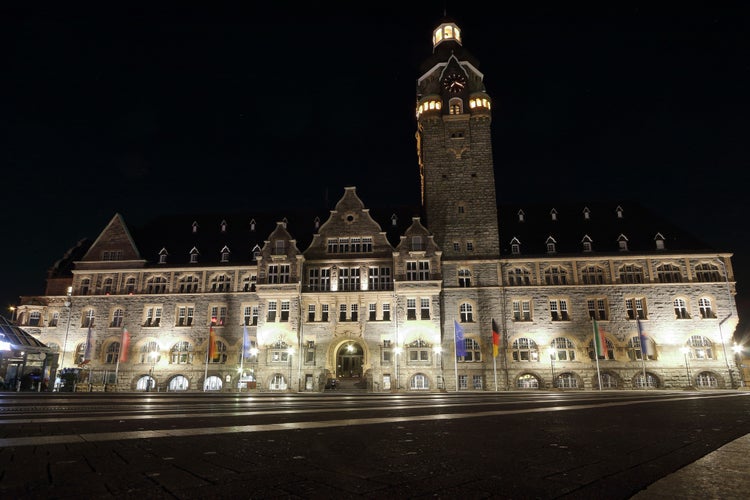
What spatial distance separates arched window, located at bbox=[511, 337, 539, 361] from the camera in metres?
43.0

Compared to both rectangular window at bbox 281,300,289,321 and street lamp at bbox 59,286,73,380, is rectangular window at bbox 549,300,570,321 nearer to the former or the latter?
rectangular window at bbox 281,300,289,321

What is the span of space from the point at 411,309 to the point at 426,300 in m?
1.63

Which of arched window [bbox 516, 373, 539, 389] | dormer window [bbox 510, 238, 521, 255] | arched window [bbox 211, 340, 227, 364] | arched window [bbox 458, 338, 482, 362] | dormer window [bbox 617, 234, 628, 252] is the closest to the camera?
arched window [bbox 516, 373, 539, 389]

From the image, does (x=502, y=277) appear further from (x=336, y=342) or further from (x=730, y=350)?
(x=730, y=350)

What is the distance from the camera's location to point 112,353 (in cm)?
4622

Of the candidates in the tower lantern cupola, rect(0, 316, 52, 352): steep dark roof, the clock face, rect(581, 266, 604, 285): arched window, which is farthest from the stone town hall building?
the tower lantern cupola

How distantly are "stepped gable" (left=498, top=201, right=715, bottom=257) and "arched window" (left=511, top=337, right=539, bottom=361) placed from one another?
8754mm

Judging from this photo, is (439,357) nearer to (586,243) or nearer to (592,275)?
(592,275)

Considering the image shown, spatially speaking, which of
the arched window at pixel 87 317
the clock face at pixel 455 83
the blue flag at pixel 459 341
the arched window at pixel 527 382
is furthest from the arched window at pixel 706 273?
the arched window at pixel 87 317

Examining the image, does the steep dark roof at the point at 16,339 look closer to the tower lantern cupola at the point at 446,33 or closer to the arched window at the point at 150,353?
the arched window at the point at 150,353

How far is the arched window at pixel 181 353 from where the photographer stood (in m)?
45.3

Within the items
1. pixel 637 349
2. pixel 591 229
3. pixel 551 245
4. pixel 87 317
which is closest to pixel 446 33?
pixel 591 229

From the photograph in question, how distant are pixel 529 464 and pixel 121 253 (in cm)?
5334

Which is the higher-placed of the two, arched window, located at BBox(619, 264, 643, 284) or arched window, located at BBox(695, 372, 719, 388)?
arched window, located at BBox(619, 264, 643, 284)
